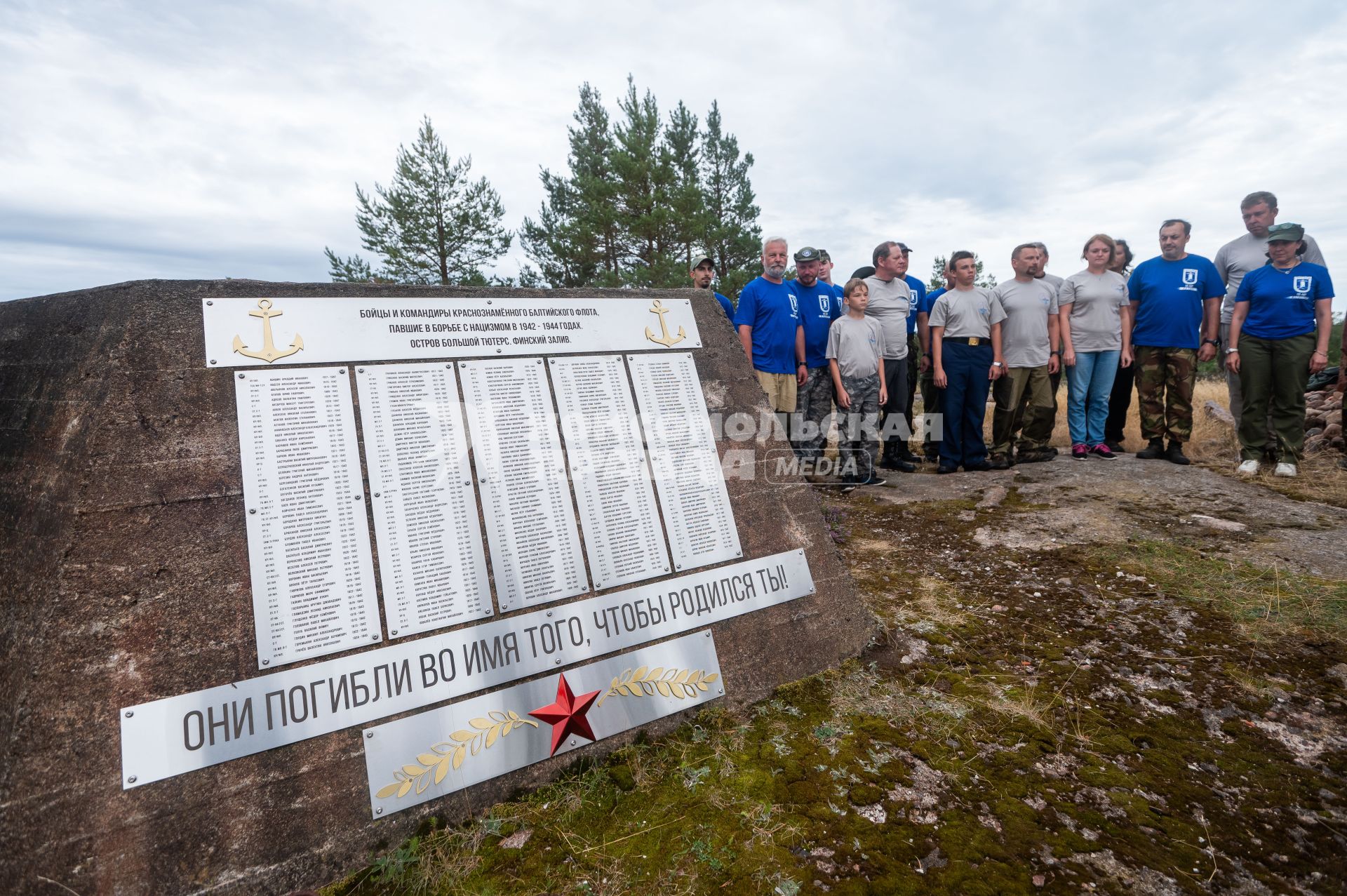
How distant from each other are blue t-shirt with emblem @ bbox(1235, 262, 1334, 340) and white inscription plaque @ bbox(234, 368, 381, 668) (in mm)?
7857

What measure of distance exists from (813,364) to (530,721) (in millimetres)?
5040

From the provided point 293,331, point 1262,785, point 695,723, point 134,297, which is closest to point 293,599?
point 293,331

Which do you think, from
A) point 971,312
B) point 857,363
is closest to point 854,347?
point 857,363

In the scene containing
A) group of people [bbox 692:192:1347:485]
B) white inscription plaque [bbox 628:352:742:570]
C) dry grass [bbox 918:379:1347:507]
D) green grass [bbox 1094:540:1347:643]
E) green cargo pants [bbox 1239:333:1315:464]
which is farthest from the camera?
group of people [bbox 692:192:1347:485]

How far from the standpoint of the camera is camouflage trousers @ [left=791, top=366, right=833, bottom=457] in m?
6.52

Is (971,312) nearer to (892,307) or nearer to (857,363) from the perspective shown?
(892,307)

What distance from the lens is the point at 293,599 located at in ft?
7.23

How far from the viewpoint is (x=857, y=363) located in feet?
20.3

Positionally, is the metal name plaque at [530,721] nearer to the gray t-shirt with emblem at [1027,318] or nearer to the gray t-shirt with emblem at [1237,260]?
the gray t-shirt with emblem at [1027,318]

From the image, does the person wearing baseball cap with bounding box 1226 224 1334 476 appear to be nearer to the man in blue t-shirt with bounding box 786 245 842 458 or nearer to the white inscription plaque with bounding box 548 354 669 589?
the man in blue t-shirt with bounding box 786 245 842 458

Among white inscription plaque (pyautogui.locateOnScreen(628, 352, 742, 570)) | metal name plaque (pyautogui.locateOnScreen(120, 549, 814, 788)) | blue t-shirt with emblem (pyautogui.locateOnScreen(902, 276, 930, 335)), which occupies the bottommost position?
metal name plaque (pyautogui.locateOnScreen(120, 549, 814, 788))

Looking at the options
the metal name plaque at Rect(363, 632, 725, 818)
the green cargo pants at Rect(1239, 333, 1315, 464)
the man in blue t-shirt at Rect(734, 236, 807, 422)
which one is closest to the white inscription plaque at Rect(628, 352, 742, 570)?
the metal name plaque at Rect(363, 632, 725, 818)

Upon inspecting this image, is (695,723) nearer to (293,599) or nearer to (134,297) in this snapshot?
(293,599)

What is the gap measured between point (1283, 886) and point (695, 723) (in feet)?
6.39
